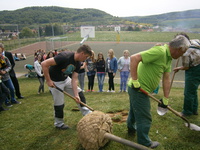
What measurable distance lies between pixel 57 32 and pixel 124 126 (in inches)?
953

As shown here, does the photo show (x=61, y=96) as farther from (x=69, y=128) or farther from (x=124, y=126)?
(x=124, y=126)

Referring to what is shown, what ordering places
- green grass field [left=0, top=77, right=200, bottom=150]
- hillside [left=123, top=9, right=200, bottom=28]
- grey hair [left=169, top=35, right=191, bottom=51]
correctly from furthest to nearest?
hillside [left=123, top=9, right=200, bottom=28] → green grass field [left=0, top=77, right=200, bottom=150] → grey hair [left=169, top=35, right=191, bottom=51]

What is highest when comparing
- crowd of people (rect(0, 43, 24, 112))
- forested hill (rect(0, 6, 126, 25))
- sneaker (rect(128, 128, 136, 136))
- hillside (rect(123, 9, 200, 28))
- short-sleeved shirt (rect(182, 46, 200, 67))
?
forested hill (rect(0, 6, 126, 25))

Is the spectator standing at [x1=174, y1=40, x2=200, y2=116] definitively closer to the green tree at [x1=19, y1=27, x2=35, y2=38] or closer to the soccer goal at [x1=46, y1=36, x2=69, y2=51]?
the soccer goal at [x1=46, y1=36, x2=69, y2=51]

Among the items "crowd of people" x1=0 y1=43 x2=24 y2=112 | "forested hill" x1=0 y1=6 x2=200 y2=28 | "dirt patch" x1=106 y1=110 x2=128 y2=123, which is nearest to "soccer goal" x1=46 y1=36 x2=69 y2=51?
"forested hill" x1=0 y1=6 x2=200 y2=28

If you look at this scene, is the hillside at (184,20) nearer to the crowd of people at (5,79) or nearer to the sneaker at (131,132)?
the sneaker at (131,132)

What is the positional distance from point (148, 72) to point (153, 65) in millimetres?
160

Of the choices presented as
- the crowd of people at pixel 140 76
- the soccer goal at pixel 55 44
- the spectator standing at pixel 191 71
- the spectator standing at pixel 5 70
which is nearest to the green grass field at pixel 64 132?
the crowd of people at pixel 140 76

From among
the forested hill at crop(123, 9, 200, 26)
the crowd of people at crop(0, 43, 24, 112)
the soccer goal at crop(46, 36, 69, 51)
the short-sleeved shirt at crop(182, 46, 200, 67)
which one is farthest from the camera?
the forested hill at crop(123, 9, 200, 26)

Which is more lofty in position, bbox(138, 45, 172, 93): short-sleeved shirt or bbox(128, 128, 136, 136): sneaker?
bbox(138, 45, 172, 93): short-sleeved shirt

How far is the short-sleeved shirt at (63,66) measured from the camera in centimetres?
358

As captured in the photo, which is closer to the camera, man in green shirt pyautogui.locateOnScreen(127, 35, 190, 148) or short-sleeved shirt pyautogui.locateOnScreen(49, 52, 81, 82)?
man in green shirt pyautogui.locateOnScreen(127, 35, 190, 148)

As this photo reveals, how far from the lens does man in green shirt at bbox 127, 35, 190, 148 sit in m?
2.73

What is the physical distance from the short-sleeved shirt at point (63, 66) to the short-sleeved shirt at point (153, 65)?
1.58 m
